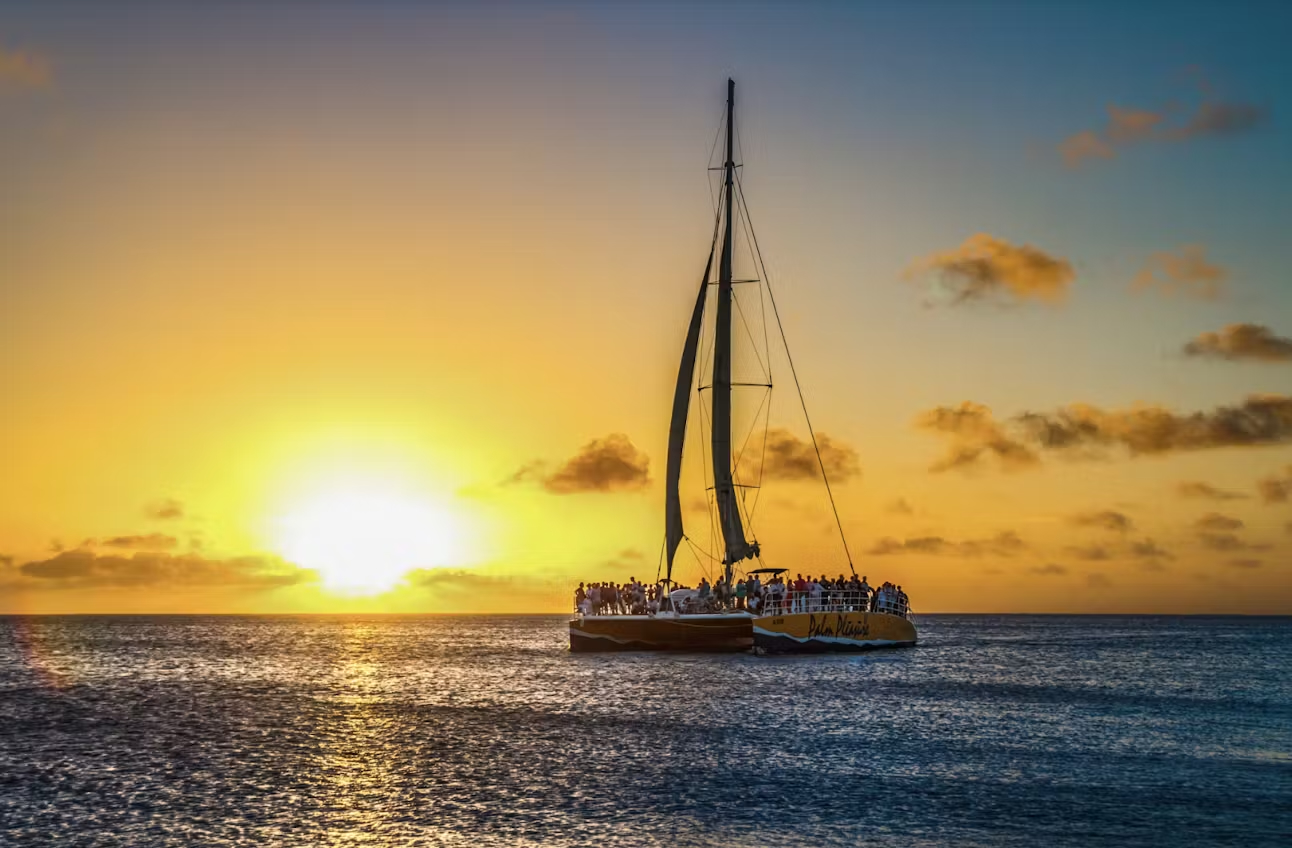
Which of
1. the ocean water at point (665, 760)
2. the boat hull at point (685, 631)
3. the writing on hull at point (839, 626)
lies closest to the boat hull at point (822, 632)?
the writing on hull at point (839, 626)

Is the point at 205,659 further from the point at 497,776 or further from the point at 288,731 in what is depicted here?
the point at 497,776

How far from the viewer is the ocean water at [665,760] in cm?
2403

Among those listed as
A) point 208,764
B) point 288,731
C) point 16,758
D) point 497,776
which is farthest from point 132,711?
point 497,776

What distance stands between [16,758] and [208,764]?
6454 mm

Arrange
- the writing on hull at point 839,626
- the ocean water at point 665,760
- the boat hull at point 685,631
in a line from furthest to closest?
the writing on hull at point 839,626 → the boat hull at point 685,631 → the ocean water at point 665,760

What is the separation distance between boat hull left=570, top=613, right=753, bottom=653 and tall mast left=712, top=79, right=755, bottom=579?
4.01 metres

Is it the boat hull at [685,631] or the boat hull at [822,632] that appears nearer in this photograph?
the boat hull at [822,632]

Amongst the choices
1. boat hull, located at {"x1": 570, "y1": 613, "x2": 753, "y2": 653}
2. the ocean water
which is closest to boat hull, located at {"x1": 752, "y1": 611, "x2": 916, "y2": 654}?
boat hull, located at {"x1": 570, "y1": 613, "x2": 753, "y2": 653}

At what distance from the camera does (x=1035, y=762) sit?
3178cm

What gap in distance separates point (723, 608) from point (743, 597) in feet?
4.50

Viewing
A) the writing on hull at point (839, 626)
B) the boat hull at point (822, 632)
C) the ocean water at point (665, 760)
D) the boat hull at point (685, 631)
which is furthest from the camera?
the writing on hull at point (839, 626)

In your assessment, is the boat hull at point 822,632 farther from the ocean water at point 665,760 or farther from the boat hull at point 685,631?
the ocean water at point 665,760

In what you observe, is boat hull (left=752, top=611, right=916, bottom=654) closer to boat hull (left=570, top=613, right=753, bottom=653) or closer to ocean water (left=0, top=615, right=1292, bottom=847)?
boat hull (left=570, top=613, right=753, bottom=653)

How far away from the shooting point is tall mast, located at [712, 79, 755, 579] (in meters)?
66.1
